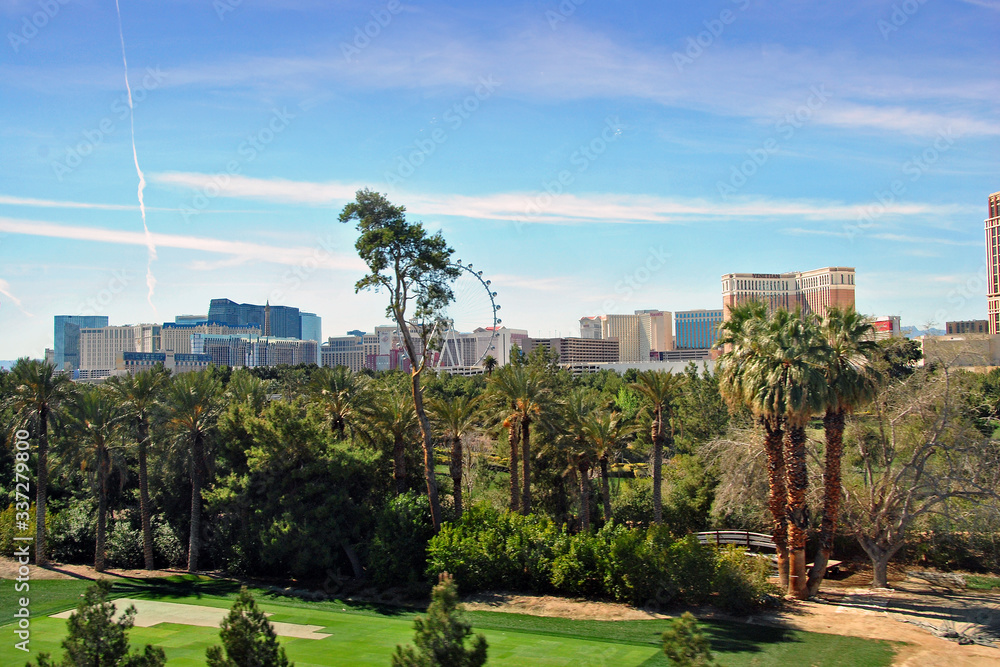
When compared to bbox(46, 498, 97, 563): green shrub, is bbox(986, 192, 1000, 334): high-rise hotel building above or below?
above

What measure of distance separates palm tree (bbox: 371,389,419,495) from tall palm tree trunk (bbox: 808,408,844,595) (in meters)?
16.2

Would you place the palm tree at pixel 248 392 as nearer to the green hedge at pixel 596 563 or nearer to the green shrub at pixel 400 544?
the green shrub at pixel 400 544

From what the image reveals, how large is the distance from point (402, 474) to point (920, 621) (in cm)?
1937

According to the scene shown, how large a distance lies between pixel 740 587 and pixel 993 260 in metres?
159

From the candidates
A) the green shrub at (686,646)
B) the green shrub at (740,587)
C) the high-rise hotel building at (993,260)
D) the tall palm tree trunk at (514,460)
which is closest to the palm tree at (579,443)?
the tall palm tree trunk at (514,460)

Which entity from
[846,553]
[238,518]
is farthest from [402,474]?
[846,553]

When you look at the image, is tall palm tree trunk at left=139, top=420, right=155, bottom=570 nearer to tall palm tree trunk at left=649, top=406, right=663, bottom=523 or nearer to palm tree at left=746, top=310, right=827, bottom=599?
tall palm tree trunk at left=649, top=406, right=663, bottom=523

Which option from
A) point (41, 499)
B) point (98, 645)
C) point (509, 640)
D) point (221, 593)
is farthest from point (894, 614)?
point (41, 499)

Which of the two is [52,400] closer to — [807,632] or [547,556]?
[547,556]

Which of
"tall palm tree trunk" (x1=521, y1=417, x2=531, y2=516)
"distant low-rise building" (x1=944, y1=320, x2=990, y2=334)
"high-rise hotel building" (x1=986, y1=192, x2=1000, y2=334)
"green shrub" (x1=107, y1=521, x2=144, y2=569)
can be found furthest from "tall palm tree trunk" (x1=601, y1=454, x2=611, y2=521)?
"distant low-rise building" (x1=944, y1=320, x2=990, y2=334)

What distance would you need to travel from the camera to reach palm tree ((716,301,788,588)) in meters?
22.0

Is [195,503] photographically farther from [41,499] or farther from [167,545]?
[41,499]

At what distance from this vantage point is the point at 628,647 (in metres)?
19.3

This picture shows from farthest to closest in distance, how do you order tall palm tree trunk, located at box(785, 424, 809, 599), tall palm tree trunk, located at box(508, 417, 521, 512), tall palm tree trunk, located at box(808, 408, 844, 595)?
tall palm tree trunk, located at box(508, 417, 521, 512)
tall palm tree trunk, located at box(785, 424, 809, 599)
tall palm tree trunk, located at box(808, 408, 844, 595)
